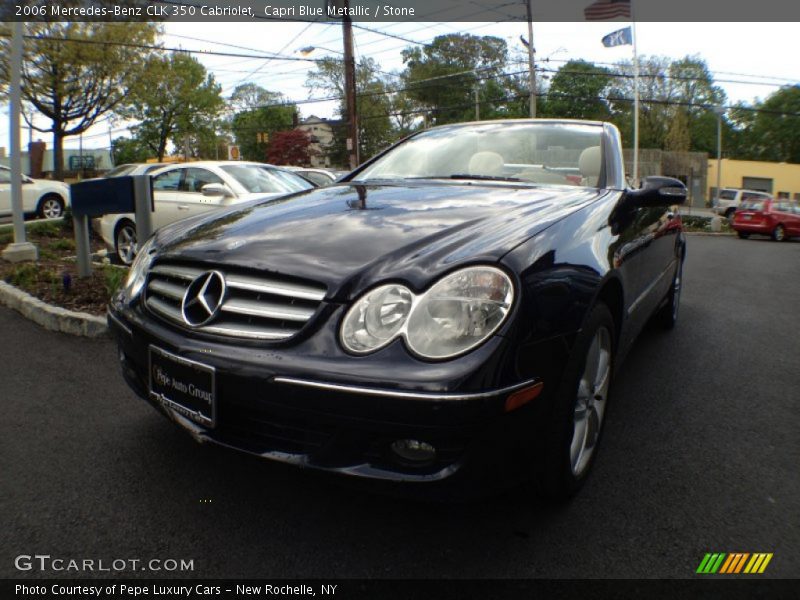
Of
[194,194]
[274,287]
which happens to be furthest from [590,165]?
[194,194]

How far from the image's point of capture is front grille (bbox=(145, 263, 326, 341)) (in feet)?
6.13

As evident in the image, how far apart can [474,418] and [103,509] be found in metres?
1.36

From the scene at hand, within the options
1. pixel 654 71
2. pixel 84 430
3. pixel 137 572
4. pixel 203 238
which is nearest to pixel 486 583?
pixel 137 572

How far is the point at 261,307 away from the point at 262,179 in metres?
6.88

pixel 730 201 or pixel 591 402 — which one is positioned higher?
pixel 730 201

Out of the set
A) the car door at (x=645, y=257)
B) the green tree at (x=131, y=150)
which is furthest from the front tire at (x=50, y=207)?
the green tree at (x=131, y=150)

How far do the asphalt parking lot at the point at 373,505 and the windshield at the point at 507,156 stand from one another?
1242mm

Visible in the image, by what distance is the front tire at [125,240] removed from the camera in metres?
7.78

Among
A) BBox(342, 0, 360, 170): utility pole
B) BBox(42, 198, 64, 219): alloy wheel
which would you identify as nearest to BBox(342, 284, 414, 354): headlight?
BBox(42, 198, 64, 219): alloy wheel

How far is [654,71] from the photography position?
5419cm

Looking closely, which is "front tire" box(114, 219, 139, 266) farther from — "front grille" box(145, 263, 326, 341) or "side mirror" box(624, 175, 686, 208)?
"side mirror" box(624, 175, 686, 208)

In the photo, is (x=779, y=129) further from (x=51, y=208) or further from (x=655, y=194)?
(x=655, y=194)

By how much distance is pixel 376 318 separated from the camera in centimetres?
180

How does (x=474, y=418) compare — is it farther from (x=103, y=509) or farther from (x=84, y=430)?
(x=84, y=430)
